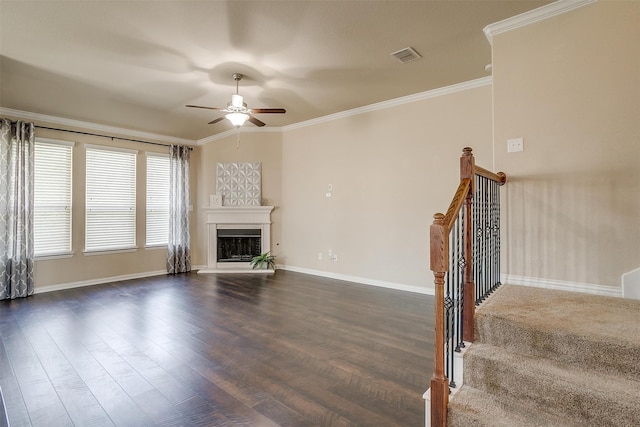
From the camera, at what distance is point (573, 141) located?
8.43 ft

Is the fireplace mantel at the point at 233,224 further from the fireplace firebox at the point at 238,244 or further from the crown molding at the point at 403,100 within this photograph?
the crown molding at the point at 403,100

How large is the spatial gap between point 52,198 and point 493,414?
6614mm

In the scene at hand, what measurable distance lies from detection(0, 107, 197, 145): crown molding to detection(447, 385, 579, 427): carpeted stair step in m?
6.79

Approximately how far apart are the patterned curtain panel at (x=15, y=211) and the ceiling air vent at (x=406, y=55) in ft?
18.6

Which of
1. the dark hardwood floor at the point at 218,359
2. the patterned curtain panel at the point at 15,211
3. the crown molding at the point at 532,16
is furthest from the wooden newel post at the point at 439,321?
the patterned curtain panel at the point at 15,211

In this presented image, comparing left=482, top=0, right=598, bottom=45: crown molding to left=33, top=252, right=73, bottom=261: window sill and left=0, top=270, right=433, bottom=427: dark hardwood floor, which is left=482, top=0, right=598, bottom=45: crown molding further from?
left=33, top=252, right=73, bottom=261: window sill

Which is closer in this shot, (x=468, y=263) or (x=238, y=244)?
(x=468, y=263)

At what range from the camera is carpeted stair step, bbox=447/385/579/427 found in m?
1.49

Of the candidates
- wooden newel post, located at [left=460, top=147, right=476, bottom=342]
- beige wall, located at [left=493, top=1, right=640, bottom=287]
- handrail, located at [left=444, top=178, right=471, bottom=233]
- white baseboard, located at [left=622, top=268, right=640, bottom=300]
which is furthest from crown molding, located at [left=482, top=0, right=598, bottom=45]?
white baseboard, located at [left=622, top=268, right=640, bottom=300]

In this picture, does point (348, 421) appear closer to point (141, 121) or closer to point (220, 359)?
point (220, 359)

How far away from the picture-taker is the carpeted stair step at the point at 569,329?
62.1 inches

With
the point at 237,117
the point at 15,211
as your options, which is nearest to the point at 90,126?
the point at 15,211

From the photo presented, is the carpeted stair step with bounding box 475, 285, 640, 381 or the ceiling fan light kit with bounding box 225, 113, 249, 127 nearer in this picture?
the carpeted stair step with bounding box 475, 285, 640, 381

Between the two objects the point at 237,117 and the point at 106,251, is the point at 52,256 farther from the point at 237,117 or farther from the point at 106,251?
the point at 237,117
